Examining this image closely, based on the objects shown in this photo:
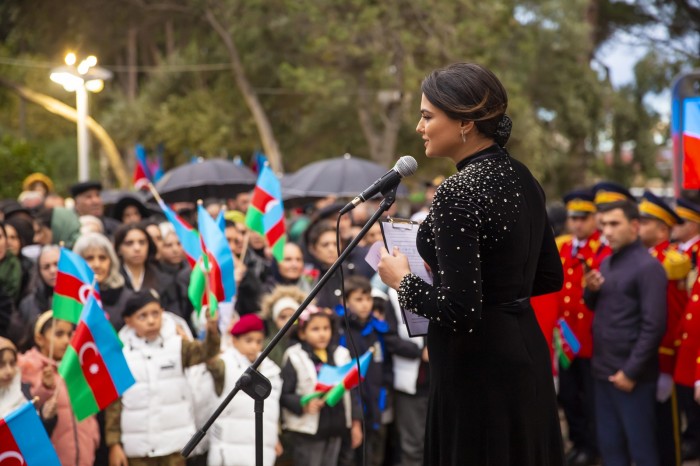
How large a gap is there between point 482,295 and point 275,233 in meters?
4.77

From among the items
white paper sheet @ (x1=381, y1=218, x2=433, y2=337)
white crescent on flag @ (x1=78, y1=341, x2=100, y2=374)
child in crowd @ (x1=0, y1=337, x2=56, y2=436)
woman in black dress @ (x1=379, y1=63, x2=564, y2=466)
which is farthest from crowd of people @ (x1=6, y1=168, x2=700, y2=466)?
woman in black dress @ (x1=379, y1=63, x2=564, y2=466)

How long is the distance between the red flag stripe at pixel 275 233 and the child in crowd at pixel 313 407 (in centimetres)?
136

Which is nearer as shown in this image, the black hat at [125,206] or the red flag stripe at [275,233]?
the red flag stripe at [275,233]

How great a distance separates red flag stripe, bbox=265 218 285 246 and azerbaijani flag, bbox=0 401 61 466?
11.4ft

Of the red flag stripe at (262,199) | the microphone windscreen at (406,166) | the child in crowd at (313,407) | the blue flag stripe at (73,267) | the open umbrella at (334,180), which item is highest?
the open umbrella at (334,180)

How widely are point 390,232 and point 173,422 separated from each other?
299cm

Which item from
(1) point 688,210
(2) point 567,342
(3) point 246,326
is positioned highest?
(1) point 688,210

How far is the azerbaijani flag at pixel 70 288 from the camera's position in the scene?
5664 mm

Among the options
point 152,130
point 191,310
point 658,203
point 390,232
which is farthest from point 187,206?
point 152,130

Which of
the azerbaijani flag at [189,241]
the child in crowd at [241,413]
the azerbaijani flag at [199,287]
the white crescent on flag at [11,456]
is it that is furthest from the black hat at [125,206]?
the white crescent on flag at [11,456]

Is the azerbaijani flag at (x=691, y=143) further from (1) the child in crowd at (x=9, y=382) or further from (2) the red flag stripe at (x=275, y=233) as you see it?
(1) the child in crowd at (x=9, y=382)

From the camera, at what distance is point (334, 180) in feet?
37.3

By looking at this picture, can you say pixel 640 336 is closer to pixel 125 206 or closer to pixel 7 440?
pixel 7 440

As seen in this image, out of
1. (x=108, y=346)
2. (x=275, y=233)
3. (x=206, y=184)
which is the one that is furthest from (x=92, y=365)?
(x=206, y=184)
